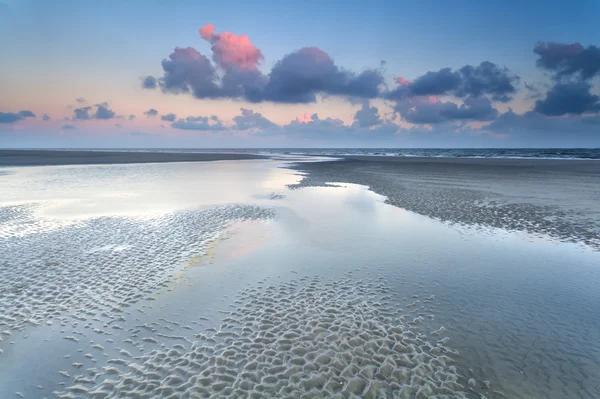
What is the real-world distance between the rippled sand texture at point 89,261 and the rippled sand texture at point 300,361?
294cm

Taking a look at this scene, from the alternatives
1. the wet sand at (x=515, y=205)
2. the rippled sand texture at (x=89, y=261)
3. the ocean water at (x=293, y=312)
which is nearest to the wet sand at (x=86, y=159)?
the rippled sand texture at (x=89, y=261)

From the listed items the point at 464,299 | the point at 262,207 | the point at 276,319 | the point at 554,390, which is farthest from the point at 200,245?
the point at 554,390

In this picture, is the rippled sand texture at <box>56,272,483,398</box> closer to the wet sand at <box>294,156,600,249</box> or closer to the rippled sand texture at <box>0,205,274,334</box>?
the rippled sand texture at <box>0,205,274,334</box>

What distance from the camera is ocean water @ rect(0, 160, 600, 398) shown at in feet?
19.9

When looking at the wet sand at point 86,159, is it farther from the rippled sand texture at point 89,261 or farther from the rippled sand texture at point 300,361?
the rippled sand texture at point 300,361

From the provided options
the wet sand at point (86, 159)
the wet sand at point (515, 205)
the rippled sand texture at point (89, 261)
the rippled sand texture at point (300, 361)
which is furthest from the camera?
the wet sand at point (86, 159)

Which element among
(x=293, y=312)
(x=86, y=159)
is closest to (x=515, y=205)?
(x=293, y=312)

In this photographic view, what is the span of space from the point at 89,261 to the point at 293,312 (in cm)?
906

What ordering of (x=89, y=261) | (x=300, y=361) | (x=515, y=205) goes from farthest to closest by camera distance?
(x=515, y=205), (x=89, y=261), (x=300, y=361)

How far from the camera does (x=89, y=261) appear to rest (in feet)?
39.1

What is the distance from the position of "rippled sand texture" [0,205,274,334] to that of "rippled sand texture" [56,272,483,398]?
294 cm

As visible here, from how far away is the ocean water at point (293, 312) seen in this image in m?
6.05

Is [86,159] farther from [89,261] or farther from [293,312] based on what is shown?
[293,312]

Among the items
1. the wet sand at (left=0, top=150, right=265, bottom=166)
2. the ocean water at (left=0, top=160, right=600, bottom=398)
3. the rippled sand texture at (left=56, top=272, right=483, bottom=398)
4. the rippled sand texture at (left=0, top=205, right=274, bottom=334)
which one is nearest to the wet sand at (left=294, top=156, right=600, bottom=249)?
the ocean water at (left=0, top=160, right=600, bottom=398)
